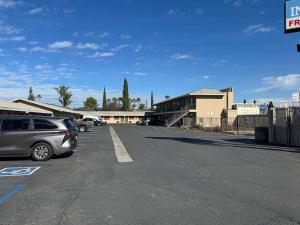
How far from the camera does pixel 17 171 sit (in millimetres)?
10289

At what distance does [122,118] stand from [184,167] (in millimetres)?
96214

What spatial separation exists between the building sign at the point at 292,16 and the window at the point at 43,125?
1391cm

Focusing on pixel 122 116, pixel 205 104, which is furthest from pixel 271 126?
pixel 122 116

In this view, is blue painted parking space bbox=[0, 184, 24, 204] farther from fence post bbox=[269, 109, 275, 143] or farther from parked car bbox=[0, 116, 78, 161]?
fence post bbox=[269, 109, 275, 143]

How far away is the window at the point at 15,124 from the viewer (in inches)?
491

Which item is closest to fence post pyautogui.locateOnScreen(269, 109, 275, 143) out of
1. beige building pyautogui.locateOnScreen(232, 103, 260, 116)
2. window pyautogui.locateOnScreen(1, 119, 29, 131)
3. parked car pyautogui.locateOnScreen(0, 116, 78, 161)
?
parked car pyautogui.locateOnScreen(0, 116, 78, 161)

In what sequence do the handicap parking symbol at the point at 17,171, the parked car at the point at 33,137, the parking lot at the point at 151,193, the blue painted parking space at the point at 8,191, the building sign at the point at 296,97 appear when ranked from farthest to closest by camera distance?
the building sign at the point at 296,97, the parked car at the point at 33,137, the handicap parking symbol at the point at 17,171, the blue painted parking space at the point at 8,191, the parking lot at the point at 151,193

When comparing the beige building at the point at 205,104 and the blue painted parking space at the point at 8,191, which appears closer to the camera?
the blue painted parking space at the point at 8,191

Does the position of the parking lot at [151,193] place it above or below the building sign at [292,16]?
below

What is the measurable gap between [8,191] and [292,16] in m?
17.4

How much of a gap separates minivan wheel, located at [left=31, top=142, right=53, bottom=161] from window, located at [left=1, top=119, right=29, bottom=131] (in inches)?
32.8

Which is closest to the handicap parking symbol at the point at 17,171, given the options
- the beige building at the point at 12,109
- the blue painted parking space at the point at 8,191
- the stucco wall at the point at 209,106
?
the blue painted parking space at the point at 8,191

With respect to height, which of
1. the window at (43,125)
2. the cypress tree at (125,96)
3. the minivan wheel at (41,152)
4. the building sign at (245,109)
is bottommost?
the minivan wheel at (41,152)

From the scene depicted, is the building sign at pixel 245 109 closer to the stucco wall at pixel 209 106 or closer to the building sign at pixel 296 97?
the stucco wall at pixel 209 106
